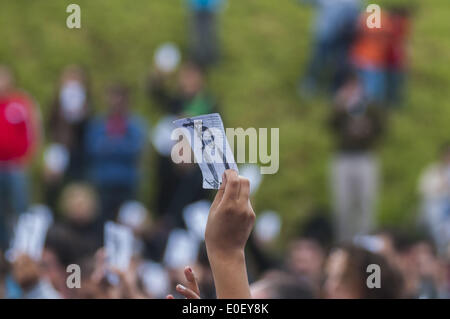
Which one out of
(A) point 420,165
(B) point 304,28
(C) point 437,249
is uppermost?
(B) point 304,28

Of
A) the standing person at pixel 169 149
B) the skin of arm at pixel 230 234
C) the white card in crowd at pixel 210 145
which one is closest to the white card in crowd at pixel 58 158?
the standing person at pixel 169 149

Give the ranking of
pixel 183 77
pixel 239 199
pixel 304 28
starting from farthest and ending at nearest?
pixel 304 28
pixel 183 77
pixel 239 199

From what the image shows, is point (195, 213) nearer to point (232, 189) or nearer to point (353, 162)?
point (353, 162)

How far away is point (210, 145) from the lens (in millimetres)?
2145

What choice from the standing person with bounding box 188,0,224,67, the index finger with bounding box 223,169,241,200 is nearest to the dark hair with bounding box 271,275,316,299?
the index finger with bounding box 223,169,241,200

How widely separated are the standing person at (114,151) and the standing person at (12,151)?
1.55 feet

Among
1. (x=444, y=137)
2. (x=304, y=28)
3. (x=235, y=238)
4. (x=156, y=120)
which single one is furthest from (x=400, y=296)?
(x=304, y=28)

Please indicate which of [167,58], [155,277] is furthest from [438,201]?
[155,277]

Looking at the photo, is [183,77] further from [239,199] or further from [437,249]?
[239,199]

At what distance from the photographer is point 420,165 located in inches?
356

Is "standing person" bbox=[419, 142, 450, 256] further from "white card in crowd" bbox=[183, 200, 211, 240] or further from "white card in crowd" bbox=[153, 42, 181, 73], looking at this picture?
"white card in crowd" bbox=[153, 42, 181, 73]

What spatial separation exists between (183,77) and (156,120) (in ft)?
4.75

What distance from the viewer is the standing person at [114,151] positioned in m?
7.02

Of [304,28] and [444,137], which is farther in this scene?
[304,28]
